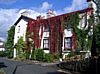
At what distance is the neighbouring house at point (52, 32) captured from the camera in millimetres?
34094

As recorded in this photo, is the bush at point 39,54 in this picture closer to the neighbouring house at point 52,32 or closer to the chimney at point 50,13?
the neighbouring house at point 52,32

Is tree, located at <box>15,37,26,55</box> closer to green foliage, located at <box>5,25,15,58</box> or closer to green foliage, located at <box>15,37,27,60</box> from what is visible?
green foliage, located at <box>15,37,27,60</box>

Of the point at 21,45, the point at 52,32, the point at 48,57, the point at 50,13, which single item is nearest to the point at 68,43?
the point at 48,57

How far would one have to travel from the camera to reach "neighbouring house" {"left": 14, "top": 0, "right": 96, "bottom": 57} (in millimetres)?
34094

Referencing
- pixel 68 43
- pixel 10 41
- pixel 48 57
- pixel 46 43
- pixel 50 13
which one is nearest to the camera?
pixel 68 43

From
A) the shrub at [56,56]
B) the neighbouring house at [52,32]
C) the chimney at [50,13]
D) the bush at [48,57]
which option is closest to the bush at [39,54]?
the neighbouring house at [52,32]

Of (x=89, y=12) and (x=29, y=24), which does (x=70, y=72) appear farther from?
(x=29, y=24)

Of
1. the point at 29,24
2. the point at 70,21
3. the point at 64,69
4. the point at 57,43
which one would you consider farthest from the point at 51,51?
the point at 64,69

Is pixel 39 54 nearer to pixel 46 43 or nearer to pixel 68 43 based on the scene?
pixel 46 43

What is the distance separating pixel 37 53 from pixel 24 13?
10.4 meters

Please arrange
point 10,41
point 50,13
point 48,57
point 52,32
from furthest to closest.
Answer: point 10,41 → point 50,13 → point 52,32 → point 48,57

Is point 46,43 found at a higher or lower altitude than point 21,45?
higher

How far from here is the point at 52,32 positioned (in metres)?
38.1

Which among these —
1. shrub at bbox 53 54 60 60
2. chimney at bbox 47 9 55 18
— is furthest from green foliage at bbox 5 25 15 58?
shrub at bbox 53 54 60 60
